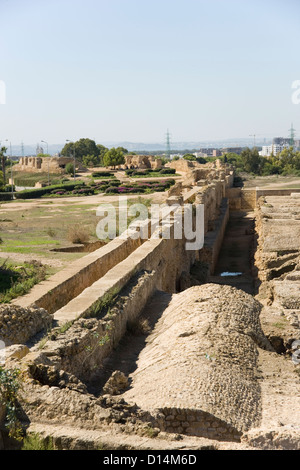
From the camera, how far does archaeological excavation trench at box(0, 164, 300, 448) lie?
4773 mm

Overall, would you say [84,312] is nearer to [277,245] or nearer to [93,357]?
[93,357]

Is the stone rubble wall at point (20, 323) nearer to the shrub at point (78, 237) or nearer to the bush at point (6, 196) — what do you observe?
the shrub at point (78, 237)

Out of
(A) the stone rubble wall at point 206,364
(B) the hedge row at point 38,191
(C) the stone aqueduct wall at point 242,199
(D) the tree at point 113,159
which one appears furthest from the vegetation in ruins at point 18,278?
(D) the tree at point 113,159

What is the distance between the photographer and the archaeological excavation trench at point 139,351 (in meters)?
4.77

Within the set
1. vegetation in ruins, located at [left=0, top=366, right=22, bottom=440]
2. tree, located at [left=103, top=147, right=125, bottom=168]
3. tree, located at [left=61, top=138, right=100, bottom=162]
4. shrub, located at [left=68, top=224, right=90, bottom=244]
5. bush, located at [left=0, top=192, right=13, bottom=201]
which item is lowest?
bush, located at [left=0, top=192, right=13, bottom=201]

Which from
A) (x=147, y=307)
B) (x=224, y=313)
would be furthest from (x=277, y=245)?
(x=224, y=313)

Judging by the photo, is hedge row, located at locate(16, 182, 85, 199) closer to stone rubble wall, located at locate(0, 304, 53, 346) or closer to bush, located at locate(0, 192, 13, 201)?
bush, located at locate(0, 192, 13, 201)

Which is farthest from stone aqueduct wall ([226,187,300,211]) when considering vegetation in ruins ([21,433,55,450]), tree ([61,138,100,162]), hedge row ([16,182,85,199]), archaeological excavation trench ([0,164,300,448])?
tree ([61,138,100,162])

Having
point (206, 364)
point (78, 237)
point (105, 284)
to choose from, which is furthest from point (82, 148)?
point (206, 364)

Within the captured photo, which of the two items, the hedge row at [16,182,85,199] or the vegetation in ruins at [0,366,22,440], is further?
the hedge row at [16,182,85,199]

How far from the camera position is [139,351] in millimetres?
7512

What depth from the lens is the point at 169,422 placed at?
5105mm

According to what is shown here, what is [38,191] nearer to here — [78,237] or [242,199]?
[242,199]

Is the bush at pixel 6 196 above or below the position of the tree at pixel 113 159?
below
